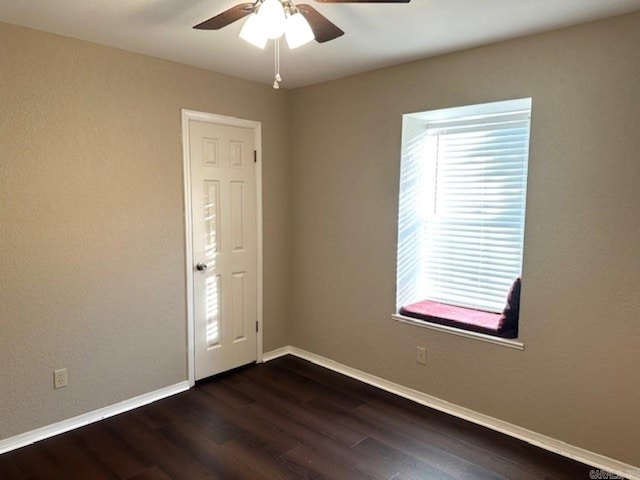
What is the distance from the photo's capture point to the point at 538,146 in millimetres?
2516

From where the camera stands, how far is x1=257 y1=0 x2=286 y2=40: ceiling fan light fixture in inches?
66.9

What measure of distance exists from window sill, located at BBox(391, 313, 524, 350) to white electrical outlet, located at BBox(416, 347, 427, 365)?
174 mm

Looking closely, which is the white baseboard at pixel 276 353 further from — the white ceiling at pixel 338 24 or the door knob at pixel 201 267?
the white ceiling at pixel 338 24

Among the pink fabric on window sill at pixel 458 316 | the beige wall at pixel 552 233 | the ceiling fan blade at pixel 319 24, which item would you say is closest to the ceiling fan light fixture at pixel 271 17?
the ceiling fan blade at pixel 319 24

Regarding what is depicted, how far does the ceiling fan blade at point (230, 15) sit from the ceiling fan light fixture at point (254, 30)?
34 millimetres

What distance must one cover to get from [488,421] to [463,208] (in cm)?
148

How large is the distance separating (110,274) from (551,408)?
287 cm

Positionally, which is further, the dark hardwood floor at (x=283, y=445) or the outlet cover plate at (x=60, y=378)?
the outlet cover plate at (x=60, y=378)

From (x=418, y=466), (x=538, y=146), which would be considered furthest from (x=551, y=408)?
(x=538, y=146)

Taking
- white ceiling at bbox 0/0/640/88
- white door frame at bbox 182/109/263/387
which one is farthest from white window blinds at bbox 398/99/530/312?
Answer: white door frame at bbox 182/109/263/387

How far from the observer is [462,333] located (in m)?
2.89

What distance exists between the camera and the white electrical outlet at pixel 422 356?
3.10 meters

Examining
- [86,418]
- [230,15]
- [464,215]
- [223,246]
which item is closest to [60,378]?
[86,418]

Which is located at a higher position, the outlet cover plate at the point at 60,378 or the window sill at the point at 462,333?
the window sill at the point at 462,333
